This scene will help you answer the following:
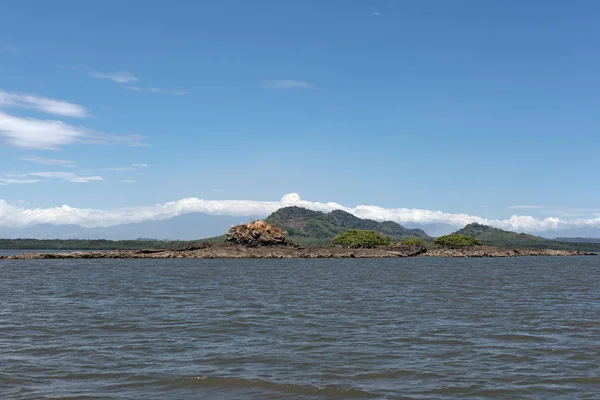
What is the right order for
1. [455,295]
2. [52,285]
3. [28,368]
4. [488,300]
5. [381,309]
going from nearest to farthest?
[28,368] → [381,309] → [488,300] → [455,295] → [52,285]

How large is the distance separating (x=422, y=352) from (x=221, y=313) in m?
15.0

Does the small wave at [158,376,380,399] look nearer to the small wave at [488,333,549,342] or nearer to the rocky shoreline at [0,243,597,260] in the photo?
the small wave at [488,333,549,342]

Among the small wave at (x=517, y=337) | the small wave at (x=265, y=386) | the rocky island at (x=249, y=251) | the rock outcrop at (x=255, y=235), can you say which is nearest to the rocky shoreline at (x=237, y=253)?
the rocky island at (x=249, y=251)

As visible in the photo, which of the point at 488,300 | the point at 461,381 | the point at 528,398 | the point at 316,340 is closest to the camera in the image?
the point at 528,398

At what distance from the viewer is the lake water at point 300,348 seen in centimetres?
1623

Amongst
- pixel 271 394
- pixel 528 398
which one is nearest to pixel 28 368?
pixel 271 394

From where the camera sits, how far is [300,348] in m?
22.0

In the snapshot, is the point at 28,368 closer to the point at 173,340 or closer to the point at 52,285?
the point at 173,340

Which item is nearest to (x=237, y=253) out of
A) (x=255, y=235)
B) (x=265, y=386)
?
(x=255, y=235)

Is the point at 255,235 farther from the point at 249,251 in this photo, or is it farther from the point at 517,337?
the point at 517,337

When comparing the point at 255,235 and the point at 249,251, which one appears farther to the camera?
the point at 255,235

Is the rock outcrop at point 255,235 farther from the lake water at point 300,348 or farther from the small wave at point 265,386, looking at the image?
the small wave at point 265,386

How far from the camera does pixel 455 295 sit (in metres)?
43.8

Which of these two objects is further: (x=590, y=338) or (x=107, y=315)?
(x=107, y=315)
